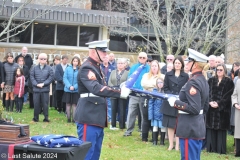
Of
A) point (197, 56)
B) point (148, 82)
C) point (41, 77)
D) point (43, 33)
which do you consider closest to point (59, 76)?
point (41, 77)

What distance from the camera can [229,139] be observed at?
1223 centimetres

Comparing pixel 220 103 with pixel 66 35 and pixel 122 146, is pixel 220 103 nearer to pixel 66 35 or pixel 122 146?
pixel 122 146

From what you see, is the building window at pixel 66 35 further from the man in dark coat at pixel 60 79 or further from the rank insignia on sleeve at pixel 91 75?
the rank insignia on sleeve at pixel 91 75

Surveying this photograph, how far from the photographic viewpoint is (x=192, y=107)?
6.55 meters

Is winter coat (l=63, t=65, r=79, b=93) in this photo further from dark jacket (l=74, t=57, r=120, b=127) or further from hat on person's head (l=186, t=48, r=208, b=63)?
hat on person's head (l=186, t=48, r=208, b=63)

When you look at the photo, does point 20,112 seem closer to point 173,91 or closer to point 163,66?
point 163,66

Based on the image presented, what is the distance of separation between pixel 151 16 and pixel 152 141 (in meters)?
7.98

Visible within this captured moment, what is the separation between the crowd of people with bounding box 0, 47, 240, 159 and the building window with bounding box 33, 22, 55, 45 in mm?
5018

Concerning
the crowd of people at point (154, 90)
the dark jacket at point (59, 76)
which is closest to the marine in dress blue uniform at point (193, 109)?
the crowd of people at point (154, 90)

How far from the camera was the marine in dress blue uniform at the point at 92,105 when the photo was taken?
6641mm

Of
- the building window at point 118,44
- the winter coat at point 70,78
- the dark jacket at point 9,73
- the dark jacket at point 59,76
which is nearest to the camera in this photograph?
the winter coat at point 70,78

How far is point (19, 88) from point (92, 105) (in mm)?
8949

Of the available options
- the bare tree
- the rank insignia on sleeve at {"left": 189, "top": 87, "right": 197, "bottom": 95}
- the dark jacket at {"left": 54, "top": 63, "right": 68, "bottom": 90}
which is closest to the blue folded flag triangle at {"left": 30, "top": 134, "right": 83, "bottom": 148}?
the rank insignia on sleeve at {"left": 189, "top": 87, "right": 197, "bottom": 95}

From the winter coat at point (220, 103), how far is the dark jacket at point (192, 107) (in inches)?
150
